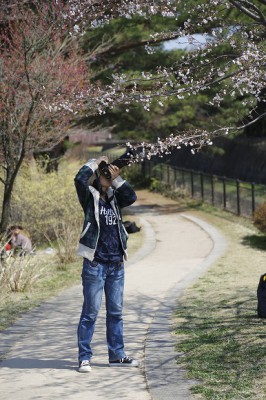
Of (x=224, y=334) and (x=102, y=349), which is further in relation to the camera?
(x=224, y=334)

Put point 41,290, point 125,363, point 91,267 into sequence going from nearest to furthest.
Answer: point 91,267 < point 125,363 < point 41,290

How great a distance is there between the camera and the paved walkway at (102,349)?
6.65 metres

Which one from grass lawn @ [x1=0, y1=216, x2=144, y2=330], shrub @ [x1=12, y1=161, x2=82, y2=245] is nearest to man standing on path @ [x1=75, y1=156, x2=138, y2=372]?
grass lawn @ [x1=0, y1=216, x2=144, y2=330]

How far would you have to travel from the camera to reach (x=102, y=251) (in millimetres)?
7242

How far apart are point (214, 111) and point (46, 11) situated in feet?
45.7

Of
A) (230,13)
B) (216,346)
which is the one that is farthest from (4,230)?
(230,13)

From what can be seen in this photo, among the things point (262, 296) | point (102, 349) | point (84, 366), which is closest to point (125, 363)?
point (84, 366)

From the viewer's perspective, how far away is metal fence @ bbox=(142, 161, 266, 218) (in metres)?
22.8

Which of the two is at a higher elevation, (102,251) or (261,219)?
(102,251)

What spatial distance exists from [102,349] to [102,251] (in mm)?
1438

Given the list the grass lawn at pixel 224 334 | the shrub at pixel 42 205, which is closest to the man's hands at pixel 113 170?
the grass lawn at pixel 224 334

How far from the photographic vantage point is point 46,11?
1566cm

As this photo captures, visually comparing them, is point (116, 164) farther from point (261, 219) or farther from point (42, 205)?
point (42, 205)

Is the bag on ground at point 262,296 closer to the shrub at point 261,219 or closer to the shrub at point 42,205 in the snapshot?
the shrub at point 261,219
